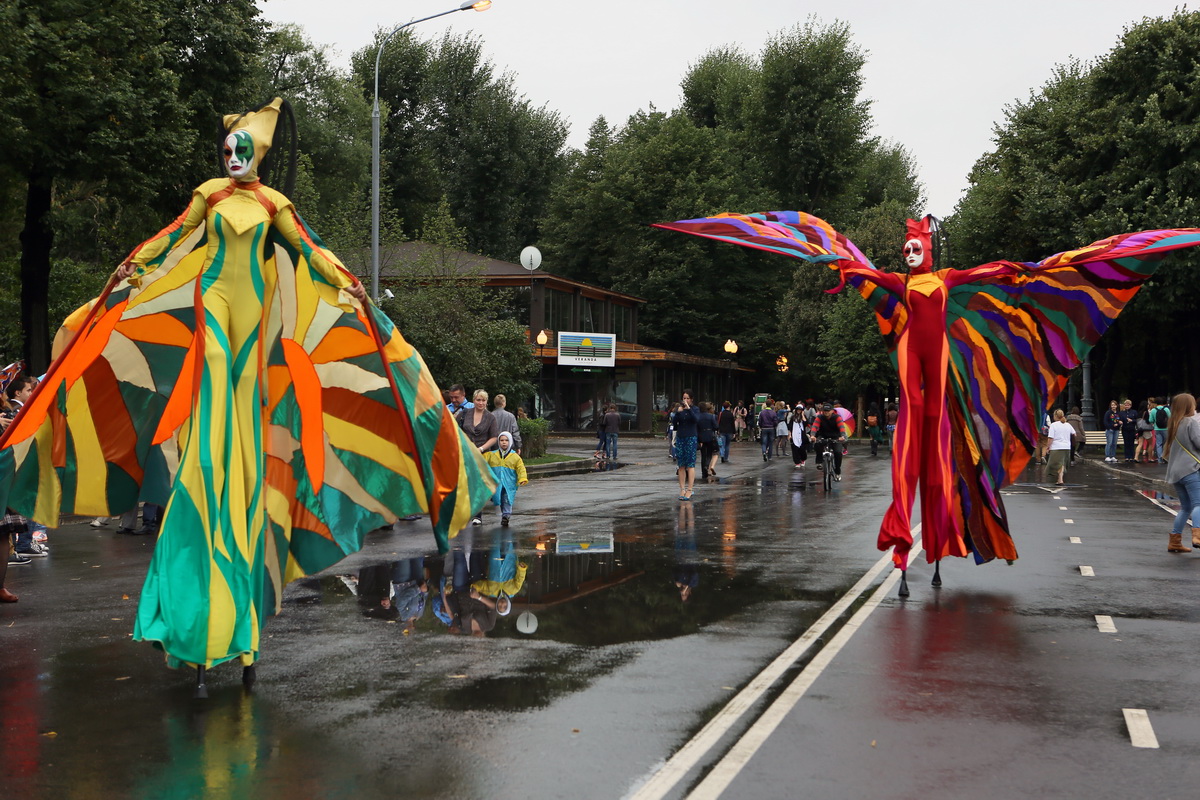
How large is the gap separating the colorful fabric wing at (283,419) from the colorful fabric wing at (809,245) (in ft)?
12.4

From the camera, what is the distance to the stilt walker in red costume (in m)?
10.2

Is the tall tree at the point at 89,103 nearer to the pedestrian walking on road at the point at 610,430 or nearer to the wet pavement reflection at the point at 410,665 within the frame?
the wet pavement reflection at the point at 410,665

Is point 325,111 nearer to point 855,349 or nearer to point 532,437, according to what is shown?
point 855,349

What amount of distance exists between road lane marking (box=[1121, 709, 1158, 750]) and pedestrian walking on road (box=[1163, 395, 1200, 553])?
24.0 ft

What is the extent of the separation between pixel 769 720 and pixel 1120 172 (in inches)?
1423

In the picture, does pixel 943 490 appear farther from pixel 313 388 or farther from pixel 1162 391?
pixel 1162 391

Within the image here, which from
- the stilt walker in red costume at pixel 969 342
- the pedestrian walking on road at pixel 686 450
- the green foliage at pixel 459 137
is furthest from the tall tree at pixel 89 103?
the green foliage at pixel 459 137

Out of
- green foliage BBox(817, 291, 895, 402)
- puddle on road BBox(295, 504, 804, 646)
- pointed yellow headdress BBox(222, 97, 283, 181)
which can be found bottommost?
puddle on road BBox(295, 504, 804, 646)

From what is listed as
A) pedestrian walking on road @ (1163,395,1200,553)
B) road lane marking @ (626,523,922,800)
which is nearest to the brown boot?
pedestrian walking on road @ (1163,395,1200,553)

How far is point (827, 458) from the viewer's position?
76.5 feet

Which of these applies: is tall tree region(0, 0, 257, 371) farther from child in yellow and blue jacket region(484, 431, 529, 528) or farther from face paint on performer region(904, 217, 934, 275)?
face paint on performer region(904, 217, 934, 275)

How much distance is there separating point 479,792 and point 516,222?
6811cm

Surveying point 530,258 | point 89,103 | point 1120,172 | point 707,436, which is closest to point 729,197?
point 530,258

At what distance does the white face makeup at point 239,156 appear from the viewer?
7066mm
